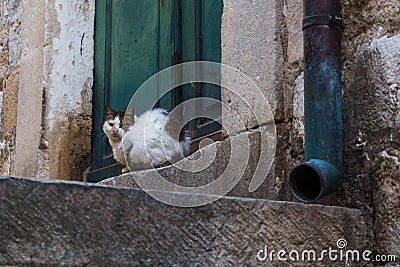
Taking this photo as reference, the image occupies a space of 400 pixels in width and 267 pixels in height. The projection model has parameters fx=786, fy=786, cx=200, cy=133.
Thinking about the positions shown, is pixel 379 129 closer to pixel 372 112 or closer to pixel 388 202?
pixel 372 112

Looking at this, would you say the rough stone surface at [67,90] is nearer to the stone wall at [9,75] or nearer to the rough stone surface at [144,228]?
the stone wall at [9,75]

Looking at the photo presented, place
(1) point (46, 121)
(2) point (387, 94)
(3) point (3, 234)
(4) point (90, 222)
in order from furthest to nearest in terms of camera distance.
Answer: (1) point (46, 121) < (2) point (387, 94) < (4) point (90, 222) < (3) point (3, 234)

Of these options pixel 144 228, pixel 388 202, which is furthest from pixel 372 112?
pixel 144 228

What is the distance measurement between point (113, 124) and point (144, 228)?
6.34 ft

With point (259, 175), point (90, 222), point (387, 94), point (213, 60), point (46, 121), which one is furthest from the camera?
point (46, 121)

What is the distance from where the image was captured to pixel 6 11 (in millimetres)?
4375


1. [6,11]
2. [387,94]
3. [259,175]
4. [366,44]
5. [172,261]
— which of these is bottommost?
[172,261]

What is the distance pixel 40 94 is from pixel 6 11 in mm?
810

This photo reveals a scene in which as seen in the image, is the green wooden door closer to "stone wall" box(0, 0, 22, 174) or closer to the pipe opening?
"stone wall" box(0, 0, 22, 174)

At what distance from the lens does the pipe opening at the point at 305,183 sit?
6.14ft

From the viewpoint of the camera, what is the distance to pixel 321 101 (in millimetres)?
1962

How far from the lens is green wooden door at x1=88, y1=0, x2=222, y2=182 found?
9.76 feet

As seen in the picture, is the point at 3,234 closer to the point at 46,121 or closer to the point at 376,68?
the point at 376,68

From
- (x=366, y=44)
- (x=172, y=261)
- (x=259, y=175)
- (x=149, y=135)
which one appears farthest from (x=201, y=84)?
(x=172, y=261)
